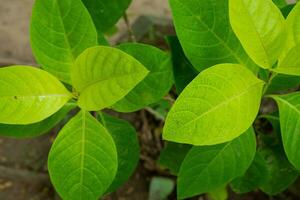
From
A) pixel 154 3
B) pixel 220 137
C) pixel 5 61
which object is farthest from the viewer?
pixel 154 3

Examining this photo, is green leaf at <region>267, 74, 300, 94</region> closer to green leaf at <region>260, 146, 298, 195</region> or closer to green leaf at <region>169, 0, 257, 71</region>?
green leaf at <region>169, 0, 257, 71</region>

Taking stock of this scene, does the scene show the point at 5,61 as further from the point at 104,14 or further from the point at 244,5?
the point at 244,5

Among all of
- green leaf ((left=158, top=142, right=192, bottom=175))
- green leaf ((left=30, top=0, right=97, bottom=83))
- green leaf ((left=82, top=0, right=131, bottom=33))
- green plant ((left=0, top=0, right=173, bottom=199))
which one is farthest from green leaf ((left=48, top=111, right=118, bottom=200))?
green leaf ((left=158, top=142, right=192, bottom=175))

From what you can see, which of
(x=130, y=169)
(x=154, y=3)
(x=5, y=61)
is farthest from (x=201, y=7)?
(x=154, y=3)

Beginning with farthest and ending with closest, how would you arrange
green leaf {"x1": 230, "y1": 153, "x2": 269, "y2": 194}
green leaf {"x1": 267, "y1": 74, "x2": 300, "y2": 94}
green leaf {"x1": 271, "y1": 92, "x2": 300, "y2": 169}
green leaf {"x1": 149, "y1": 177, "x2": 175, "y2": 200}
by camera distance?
green leaf {"x1": 149, "y1": 177, "x2": 175, "y2": 200}, green leaf {"x1": 230, "y1": 153, "x2": 269, "y2": 194}, green leaf {"x1": 267, "y1": 74, "x2": 300, "y2": 94}, green leaf {"x1": 271, "y1": 92, "x2": 300, "y2": 169}

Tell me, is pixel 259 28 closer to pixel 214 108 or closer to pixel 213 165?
pixel 214 108

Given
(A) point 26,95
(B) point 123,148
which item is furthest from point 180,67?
(A) point 26,95
